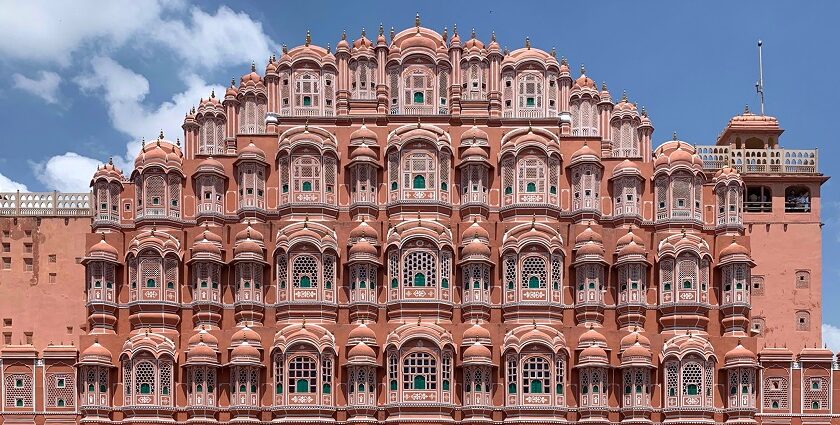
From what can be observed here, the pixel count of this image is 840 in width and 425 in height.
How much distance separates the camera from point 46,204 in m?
67.9

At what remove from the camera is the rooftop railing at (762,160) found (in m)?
68.3

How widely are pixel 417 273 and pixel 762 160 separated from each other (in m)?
23.1

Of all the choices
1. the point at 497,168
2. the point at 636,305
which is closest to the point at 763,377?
the point at 636,305

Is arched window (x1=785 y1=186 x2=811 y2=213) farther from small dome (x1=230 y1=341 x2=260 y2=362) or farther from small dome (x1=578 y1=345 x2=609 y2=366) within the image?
small dome (x1=230 y1=341 x2=260 y2=362)

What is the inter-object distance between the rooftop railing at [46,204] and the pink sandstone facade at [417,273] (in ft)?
30.0

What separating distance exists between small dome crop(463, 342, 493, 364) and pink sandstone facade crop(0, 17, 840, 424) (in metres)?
0.14

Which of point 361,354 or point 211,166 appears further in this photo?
point 211,166

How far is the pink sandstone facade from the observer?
54.8 meters

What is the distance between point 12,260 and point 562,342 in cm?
2954

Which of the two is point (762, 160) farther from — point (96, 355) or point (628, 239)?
point (96, 355)

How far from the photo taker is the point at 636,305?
185 feet

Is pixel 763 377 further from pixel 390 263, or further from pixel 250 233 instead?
pixel 250 233

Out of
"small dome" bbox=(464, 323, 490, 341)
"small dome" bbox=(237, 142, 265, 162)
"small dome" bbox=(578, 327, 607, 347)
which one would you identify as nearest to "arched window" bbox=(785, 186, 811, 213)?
"small dome" bbox=(578, 327, 607, 347)

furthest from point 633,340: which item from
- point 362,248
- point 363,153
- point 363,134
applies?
point 363,134
